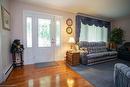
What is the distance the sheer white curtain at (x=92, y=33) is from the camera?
5.87m

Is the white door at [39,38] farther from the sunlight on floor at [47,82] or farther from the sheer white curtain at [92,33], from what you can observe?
the sunlight on floor at [47,82]

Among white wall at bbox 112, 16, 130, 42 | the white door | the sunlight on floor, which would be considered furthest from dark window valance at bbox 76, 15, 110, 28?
the sunlight on floor

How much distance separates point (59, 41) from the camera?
535cm

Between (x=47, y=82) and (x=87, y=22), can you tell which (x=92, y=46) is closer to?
(x=87, y=22)

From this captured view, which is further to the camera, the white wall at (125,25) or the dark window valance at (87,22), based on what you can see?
the white wall at (125,25)

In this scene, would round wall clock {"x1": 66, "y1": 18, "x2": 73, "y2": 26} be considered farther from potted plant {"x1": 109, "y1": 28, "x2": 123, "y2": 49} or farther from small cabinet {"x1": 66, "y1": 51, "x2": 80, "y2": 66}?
potted plant {"x1": 109, "y1": 28, "x2": 123, "y2": 49}

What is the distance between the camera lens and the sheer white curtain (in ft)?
19.2

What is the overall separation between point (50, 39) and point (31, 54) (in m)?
1.10

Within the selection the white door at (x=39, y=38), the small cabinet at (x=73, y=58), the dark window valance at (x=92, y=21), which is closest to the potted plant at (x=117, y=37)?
the dark window valance at (x=92, y=21)

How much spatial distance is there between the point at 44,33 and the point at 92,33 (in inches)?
110

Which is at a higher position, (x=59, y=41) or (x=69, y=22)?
(x=69, y=22)

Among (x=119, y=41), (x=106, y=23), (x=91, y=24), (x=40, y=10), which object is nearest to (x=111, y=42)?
(x=119, y=41)

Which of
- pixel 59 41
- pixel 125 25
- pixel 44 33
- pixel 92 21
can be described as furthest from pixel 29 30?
pixel 125 25

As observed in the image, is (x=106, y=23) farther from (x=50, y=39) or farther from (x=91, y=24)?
(x=50, y=39)
